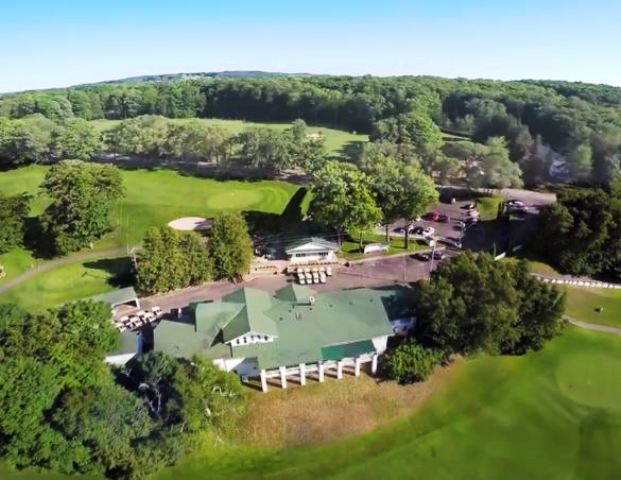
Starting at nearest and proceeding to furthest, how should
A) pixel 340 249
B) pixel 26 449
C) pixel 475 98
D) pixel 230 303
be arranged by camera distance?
pixel 26 449
pixel 230 303
pixel 340 249
pixel 475 98

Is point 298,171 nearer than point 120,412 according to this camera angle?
No

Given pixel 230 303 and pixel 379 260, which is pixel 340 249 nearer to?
pixel 379 260

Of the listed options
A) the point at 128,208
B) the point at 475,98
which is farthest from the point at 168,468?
the point at 475,98

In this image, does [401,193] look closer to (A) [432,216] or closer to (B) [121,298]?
(A) [432,216]

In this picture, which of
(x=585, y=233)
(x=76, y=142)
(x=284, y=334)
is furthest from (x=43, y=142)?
(x=585, y=233)

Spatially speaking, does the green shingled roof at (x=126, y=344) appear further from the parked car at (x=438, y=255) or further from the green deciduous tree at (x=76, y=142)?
the green deciduous tree at (x=76, y=142)

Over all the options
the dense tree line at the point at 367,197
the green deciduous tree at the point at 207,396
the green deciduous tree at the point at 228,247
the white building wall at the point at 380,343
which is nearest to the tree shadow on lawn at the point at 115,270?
the green deciduous tree at the point at 228,247
